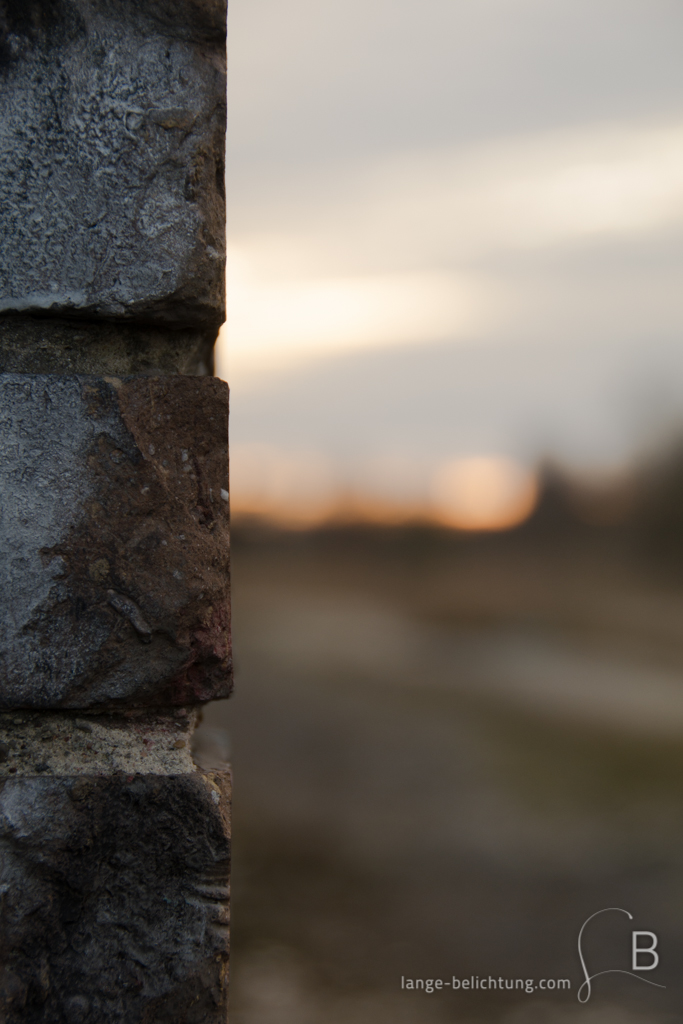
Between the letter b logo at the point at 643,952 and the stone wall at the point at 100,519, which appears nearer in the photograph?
the stone wall at the point at 100,519

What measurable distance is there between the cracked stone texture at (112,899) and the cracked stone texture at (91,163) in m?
0.36

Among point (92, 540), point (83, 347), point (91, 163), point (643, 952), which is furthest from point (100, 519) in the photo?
point (643, 952)

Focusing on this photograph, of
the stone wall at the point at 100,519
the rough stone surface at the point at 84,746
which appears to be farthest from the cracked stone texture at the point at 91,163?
the rough stone surface at the point at 84,746

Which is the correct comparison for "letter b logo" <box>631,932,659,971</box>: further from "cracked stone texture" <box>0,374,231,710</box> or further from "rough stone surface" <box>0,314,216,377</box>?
"rough stone surface" <box>0,314,216,377</box>

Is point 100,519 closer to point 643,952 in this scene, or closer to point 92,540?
point 92,540

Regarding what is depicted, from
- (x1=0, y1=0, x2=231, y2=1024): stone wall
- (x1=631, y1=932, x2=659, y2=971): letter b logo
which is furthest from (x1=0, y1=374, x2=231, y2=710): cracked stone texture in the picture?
(x1=631, y1=932, x2=659, y2=971): letter b logo

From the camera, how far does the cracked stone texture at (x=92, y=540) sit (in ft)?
1.82

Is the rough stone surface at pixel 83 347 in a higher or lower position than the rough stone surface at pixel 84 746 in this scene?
higher

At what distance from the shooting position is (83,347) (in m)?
0.58

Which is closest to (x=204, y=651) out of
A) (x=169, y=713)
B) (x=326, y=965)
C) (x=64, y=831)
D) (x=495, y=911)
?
(x=169, y=713)

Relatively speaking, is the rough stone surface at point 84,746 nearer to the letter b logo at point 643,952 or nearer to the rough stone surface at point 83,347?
the rough stone surface at point 83,347

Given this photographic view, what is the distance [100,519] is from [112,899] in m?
0.28

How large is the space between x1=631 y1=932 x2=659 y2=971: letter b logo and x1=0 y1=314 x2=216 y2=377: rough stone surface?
199cm

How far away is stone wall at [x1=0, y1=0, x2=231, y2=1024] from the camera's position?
55 cm
